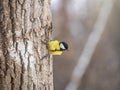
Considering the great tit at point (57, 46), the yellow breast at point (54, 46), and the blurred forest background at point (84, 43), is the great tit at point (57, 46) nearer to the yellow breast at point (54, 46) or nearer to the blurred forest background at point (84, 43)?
the yellow breast at point (54, 46)

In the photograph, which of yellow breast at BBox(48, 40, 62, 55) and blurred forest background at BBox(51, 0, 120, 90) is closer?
yellow breast at BBox(48, 40, 62, 55)

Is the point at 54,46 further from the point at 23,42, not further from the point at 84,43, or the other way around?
the point at 84,43

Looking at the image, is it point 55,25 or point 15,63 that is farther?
point 55,25

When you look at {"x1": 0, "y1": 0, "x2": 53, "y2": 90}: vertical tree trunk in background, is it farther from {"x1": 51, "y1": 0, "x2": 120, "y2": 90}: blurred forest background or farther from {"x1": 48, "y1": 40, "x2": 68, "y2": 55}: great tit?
{"x1": 51, "y1": 0, "x2": 120, "y2": 90}: blurred forest background

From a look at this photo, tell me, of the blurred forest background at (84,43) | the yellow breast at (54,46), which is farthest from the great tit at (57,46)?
the blurred forest background at (84,43)

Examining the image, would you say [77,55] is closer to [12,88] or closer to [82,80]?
[82,80]

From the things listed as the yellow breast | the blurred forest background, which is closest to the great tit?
the yellow breast

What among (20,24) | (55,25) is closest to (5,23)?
(20,24)
